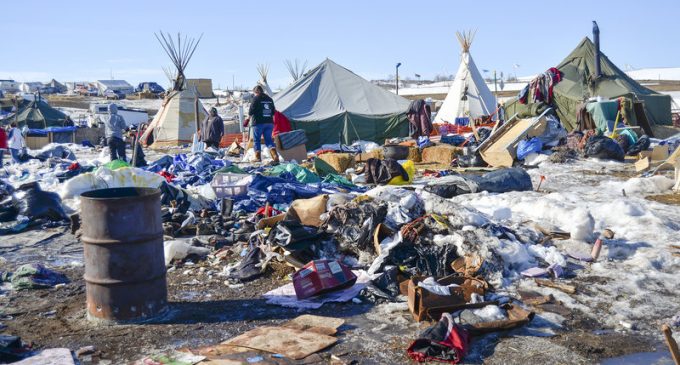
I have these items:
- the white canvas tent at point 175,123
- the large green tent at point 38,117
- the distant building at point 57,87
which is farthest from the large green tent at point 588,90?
the distant building at point 57,87

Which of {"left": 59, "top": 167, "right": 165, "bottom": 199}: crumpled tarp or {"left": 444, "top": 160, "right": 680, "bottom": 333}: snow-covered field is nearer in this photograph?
{"left": 444, "top": 160, "right": 680, "bottom": 333}: snow-covered field

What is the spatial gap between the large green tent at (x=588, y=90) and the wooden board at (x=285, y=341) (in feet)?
54.1

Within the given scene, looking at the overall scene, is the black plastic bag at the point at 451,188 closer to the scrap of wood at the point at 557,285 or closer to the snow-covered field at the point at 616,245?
the snow-covered field at the point at 616,245

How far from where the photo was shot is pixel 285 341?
4484 millimetres

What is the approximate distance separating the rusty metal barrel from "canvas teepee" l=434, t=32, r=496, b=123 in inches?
852

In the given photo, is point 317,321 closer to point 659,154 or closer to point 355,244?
point 355,244

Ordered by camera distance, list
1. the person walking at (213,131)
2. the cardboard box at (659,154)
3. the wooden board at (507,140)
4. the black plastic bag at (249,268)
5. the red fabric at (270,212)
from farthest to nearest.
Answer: the person walking at (213,131) < the wooden board at (507,140) < the cardboard box at (659,154) < the red fabric at (270,212) < the black plastic bag at (249,268)

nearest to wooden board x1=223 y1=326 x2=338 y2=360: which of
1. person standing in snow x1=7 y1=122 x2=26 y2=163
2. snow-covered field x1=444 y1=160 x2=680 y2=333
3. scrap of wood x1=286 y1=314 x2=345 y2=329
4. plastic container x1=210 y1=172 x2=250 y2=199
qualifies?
scrap of wood x1=286 y1=314 x2=345 y2=329

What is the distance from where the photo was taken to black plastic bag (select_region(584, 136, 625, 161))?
14125 millimetres

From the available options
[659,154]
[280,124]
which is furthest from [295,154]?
[659,154]

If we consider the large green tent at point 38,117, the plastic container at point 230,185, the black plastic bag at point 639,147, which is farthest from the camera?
the large green tent at point 38,117

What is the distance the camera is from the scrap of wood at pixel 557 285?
221 inches

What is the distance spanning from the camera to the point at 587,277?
19.8 feet

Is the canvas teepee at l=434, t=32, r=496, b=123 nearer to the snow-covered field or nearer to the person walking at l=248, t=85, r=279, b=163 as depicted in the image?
the person walking at l=248, t=85, r=279, b=163
